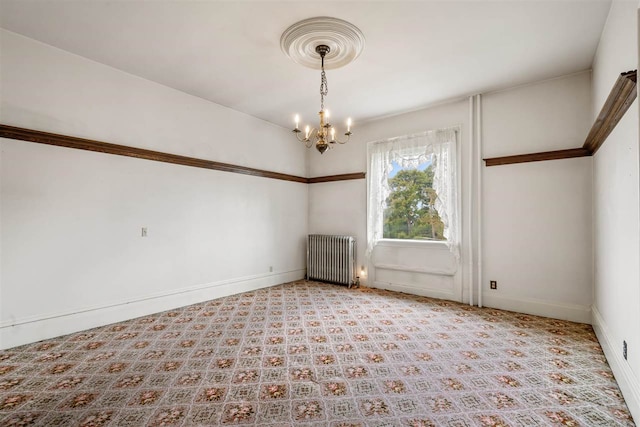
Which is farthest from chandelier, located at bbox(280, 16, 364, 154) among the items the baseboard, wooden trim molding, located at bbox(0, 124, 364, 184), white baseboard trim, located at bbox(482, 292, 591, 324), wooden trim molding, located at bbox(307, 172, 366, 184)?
white baseboard trim, located at bbox(482, 292, 591, 324)

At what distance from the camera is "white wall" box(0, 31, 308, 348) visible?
2844 mm

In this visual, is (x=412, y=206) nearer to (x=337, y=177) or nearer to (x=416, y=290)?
(x=416, y=290)

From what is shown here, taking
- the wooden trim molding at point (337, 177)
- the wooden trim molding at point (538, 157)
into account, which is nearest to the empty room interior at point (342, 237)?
the wooden trim molding at point (538, 157)

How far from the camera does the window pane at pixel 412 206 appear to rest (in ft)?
15.2

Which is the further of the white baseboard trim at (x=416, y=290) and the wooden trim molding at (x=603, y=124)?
the white baseboard trim at (x=416, y=290)

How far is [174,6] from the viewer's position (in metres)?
2.43

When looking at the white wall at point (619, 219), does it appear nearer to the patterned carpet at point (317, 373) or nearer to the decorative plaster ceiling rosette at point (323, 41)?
the patterned carpet at point (317, 373)

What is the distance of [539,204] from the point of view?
368cm

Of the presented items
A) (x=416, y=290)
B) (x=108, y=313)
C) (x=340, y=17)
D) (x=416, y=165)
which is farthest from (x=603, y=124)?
(x=108, y=313)

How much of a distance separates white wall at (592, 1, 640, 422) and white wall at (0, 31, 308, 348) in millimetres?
4430

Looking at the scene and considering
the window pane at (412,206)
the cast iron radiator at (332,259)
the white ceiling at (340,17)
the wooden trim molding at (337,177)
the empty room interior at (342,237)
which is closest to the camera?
the empty room interior at (342,237)

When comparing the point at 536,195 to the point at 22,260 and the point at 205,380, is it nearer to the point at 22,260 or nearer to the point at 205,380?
the point at 205,380

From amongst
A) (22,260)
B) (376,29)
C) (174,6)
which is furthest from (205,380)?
(376,29)

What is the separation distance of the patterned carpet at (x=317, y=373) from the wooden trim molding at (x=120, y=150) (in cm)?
203
